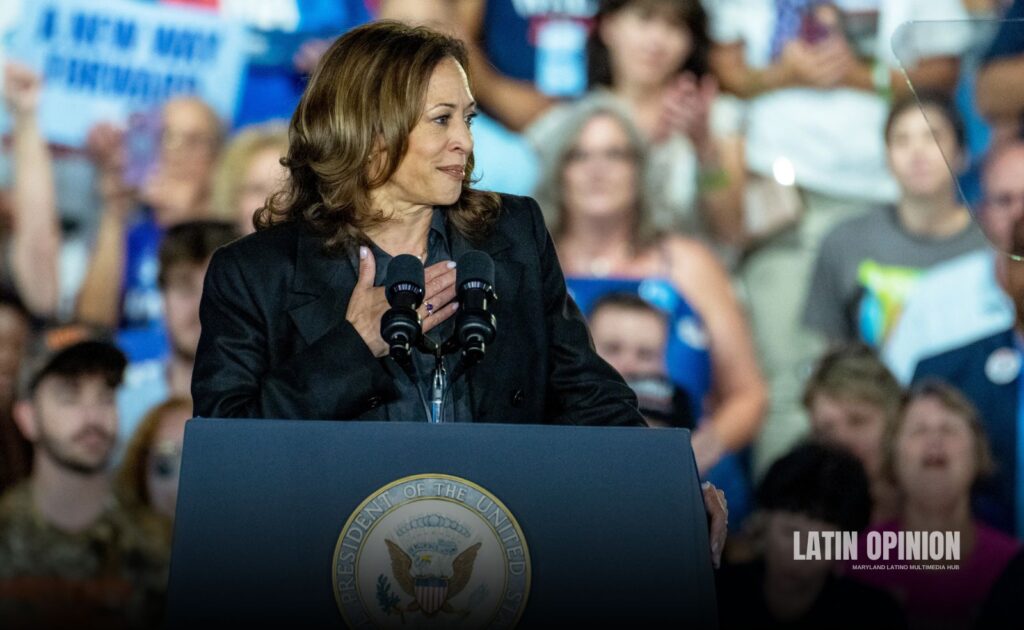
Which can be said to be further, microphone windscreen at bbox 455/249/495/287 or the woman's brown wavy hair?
the woman's brown wavy hair

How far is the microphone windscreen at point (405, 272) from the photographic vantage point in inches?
85.7

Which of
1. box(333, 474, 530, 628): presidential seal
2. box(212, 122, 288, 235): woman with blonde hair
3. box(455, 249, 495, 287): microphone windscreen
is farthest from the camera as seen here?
box(212, 122, 288, 235): woman with blonde hair

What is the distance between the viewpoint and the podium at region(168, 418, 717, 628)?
1884 millimetres

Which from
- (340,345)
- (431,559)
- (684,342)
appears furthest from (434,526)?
(684,342)

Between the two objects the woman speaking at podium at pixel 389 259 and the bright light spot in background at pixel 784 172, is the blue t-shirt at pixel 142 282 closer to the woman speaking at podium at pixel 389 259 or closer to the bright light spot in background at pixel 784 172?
the bright light spot in background at pixel 784 172

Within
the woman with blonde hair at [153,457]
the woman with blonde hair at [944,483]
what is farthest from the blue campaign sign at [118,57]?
the woman with blonde hair at [944,483]

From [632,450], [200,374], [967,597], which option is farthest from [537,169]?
[632,450]

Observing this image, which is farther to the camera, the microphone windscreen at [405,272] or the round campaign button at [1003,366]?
the round campaign button at [1003,366]

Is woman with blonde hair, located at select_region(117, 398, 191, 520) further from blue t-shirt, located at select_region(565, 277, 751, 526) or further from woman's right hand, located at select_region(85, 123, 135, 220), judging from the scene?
blue t-shirt, located at select_region(565, 277, 751, 526)

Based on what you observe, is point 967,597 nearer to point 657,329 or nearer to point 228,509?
point 657,329

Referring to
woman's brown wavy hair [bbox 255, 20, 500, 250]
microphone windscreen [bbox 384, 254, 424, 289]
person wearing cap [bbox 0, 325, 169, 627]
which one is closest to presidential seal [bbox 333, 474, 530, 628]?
microphone windscreen [bbox 384, 254, 424, 289]

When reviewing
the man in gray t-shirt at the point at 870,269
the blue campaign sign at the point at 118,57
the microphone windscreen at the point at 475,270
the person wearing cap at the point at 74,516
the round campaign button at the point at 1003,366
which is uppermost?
the blue campaign sign at the point at 118,57

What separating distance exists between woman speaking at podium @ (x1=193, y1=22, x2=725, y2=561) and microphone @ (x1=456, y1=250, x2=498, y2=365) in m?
0.16

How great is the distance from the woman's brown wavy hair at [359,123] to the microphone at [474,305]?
42 cm
